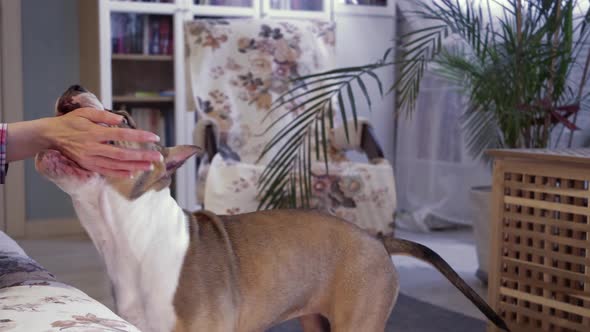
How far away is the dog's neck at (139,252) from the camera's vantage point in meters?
1.28

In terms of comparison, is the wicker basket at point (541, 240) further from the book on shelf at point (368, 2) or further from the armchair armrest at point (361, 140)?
the book on shelf at point (368, 2)

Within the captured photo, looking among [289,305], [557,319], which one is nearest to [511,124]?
[557,319]

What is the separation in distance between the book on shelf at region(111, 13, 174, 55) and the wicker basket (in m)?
2.58

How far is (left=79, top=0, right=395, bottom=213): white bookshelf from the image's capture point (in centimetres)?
399

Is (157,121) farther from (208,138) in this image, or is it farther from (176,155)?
Answer: (176,155)

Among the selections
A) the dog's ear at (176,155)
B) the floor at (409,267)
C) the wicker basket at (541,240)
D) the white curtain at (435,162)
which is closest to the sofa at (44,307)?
the dog's ear at (176,155)

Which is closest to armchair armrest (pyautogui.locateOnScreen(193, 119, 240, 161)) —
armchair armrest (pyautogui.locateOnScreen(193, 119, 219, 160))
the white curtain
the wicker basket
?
armchair armrest (pyautogui.locateOnScreen(193, 119, 219, 160))

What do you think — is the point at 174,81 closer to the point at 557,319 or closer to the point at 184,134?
the point at 184,134

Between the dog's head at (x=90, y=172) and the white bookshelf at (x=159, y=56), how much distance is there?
277cm

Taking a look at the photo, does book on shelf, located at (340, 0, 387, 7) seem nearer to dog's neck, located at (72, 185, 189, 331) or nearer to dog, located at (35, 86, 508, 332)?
dog, located at (35, 86, 508, 332)

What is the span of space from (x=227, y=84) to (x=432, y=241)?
1.41 m

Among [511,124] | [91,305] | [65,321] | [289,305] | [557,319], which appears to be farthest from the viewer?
[511,124]

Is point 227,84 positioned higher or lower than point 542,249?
higher

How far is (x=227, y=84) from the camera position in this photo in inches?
150
